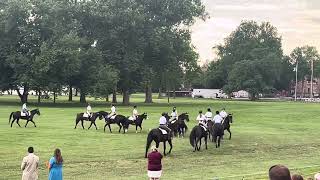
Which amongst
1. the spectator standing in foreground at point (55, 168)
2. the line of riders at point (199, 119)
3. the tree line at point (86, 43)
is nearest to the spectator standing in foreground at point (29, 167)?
the spectator standing in foreground at point (55, 168)

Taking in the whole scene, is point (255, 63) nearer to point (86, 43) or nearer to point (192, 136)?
point (86, 43)

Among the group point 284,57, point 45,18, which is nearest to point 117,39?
point 45,18

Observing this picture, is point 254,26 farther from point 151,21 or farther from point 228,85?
point 151,21

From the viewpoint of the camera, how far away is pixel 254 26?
5950 inches

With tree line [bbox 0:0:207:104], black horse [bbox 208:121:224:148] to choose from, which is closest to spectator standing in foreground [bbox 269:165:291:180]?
black horse [bbox 208:121:224:148]

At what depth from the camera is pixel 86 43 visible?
76.8m

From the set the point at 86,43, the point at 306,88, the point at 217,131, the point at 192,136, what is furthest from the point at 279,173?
the point at 306,88

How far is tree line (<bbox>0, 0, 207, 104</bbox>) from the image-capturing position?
72.2 meters

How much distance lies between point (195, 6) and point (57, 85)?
2861cm

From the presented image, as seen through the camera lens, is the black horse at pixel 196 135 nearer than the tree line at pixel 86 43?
Yes

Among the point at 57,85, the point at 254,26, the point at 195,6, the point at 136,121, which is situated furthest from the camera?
the point at 254,26

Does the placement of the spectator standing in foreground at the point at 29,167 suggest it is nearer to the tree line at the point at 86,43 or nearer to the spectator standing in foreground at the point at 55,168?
the spectator standing in foreground at the point at 55,168

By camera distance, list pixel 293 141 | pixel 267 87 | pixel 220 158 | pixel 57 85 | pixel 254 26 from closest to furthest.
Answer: pixel 220 158
pixel 293 141
pixel 57 85
pixel 267 87
pixel 254 26

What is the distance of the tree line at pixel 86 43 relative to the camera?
72.2 meters
